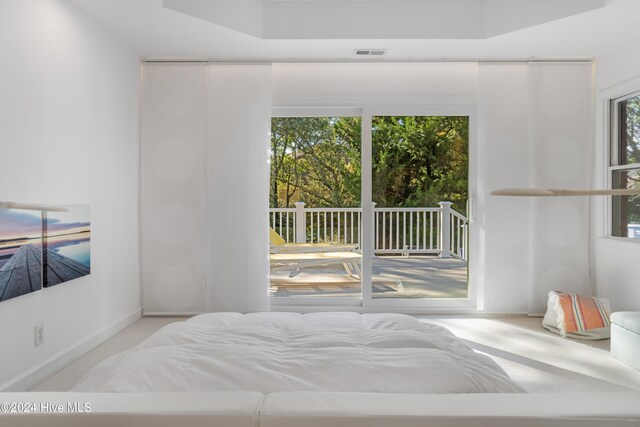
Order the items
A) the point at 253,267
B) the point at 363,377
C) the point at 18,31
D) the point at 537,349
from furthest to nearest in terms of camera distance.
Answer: the point at 253,267, the point at 537,349, the point at 18,31, the point at 363,377

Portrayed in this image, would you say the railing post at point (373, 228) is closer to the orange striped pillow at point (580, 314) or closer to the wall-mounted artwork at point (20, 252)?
the orange striped pillow at point (580, 314)

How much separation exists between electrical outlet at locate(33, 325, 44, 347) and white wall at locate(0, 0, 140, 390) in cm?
3

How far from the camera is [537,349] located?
3760 millimetres

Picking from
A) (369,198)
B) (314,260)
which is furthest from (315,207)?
(369,198)

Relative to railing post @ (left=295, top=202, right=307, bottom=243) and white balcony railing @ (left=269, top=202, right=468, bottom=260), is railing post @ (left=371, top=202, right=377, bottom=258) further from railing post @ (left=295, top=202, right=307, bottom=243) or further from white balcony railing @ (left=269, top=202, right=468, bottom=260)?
railing post @ (left=295, top=202, right=307, bottom=243)

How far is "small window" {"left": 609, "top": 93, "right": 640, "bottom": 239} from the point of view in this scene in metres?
4.30

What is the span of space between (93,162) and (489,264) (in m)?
3.63

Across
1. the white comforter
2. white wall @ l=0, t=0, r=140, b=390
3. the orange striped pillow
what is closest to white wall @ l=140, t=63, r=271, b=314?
white wall @ l=0, t=0, r=140, b=390

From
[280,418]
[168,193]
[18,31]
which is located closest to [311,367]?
[280,418]

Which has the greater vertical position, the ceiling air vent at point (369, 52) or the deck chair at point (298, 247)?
the ceiling air vent at point (369, 52)

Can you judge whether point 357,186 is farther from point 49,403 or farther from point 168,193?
point 49,403

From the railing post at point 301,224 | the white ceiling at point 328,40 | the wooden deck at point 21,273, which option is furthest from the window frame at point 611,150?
the wooden deck at point 21,273

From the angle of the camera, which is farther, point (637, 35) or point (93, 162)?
point (637, 35)

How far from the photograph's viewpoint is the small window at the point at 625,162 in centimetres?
430
